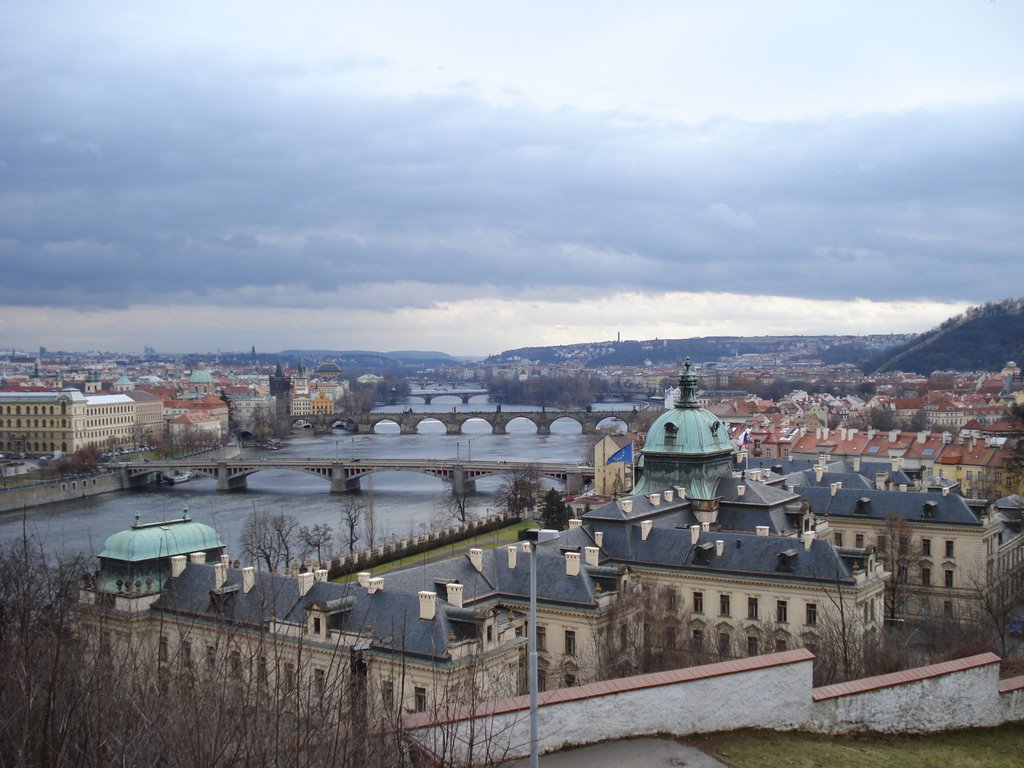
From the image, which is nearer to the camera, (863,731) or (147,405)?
(863,731)

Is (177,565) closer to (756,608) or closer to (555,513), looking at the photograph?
(756,608)

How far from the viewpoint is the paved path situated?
13812 millimetres

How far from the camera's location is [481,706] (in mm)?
13484

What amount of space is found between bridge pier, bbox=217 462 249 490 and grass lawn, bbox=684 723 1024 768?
80.9 m

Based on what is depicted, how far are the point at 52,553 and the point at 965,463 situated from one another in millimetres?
52599

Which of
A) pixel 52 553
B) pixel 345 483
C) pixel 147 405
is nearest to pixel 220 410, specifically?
pixel 147 405

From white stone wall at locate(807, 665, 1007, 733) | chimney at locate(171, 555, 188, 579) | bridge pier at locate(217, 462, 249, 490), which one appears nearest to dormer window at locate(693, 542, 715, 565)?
chimney at locate(171, 555, 188, 579)

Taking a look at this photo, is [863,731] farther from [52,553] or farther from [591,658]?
[52,553]

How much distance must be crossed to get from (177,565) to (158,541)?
1543 millimetres

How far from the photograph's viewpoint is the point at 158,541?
31.2 m

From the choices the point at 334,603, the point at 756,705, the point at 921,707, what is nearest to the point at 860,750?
Answer: the point at 756,705

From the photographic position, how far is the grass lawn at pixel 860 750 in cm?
1443

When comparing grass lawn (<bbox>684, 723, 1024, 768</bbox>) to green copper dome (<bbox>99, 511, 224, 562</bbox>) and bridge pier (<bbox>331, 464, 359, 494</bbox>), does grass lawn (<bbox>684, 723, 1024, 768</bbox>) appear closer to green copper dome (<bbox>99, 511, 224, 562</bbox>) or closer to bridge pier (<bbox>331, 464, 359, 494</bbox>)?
green copper dome (<bbox>99, 511, 224, 562</bbox>)

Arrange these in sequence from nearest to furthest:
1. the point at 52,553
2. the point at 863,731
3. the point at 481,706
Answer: the point at 481,706, the point at 863,731, the point at 52,553
